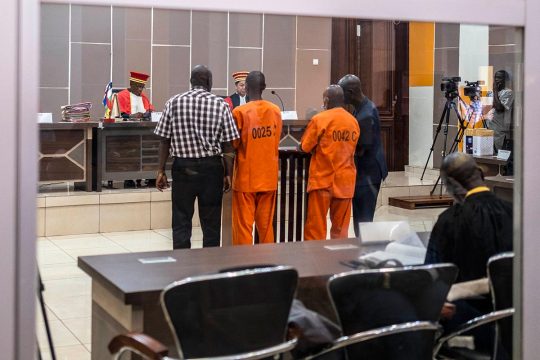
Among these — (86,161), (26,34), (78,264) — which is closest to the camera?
(26,34)

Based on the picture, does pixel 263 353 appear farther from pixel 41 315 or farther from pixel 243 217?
pixel 41 315

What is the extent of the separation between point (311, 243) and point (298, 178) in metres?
0.19

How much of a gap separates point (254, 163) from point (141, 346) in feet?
2.05

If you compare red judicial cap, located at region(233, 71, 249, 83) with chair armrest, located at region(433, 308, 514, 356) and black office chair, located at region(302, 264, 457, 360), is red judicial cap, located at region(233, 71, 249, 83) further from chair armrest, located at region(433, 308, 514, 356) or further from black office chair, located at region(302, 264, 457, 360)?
chair armrest, located at region(433, 308, 514, 356)

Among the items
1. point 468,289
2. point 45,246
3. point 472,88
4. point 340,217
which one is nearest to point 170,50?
point 45,246

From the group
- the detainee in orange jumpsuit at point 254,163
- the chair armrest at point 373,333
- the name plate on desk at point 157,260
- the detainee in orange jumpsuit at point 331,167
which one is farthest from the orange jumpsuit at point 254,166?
the chair armrest at point 373,333

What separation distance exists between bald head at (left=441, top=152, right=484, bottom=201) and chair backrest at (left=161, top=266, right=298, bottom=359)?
581mm

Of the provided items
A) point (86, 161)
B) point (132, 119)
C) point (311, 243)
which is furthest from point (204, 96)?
point (311, 243)

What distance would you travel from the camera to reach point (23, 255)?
63.4 inches

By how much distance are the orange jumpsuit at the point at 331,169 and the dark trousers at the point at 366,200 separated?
19 millimetres

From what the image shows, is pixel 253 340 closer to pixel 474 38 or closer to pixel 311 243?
pixel 311 243

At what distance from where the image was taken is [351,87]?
227cm

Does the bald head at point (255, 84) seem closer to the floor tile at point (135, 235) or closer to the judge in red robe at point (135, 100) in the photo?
the judge in red robe at point (135, 100)

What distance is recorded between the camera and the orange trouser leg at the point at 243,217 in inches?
86.3
